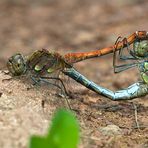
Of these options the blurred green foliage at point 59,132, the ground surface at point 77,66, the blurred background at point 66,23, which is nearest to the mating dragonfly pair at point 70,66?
the ground surface at point 77,66

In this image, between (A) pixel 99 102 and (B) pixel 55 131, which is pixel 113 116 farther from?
(B) pixel 55 131

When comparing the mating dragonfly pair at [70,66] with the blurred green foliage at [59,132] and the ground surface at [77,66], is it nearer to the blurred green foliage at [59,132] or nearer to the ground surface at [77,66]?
the ground surface at [77,66]

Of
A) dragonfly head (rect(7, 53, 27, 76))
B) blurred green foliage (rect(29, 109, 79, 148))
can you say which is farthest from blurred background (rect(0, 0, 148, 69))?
blurred green foliage (rect(29, 109, 79, 148))

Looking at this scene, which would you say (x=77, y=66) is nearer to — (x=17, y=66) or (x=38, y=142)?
(x=17, y=66)

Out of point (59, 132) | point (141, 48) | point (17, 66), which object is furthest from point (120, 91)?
point (59, 132)

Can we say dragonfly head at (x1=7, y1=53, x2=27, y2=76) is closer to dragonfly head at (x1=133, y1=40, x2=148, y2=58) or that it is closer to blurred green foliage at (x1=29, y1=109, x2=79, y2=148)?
dragonfly head at (x1=133, y1=40, x2=148, y2=58)
